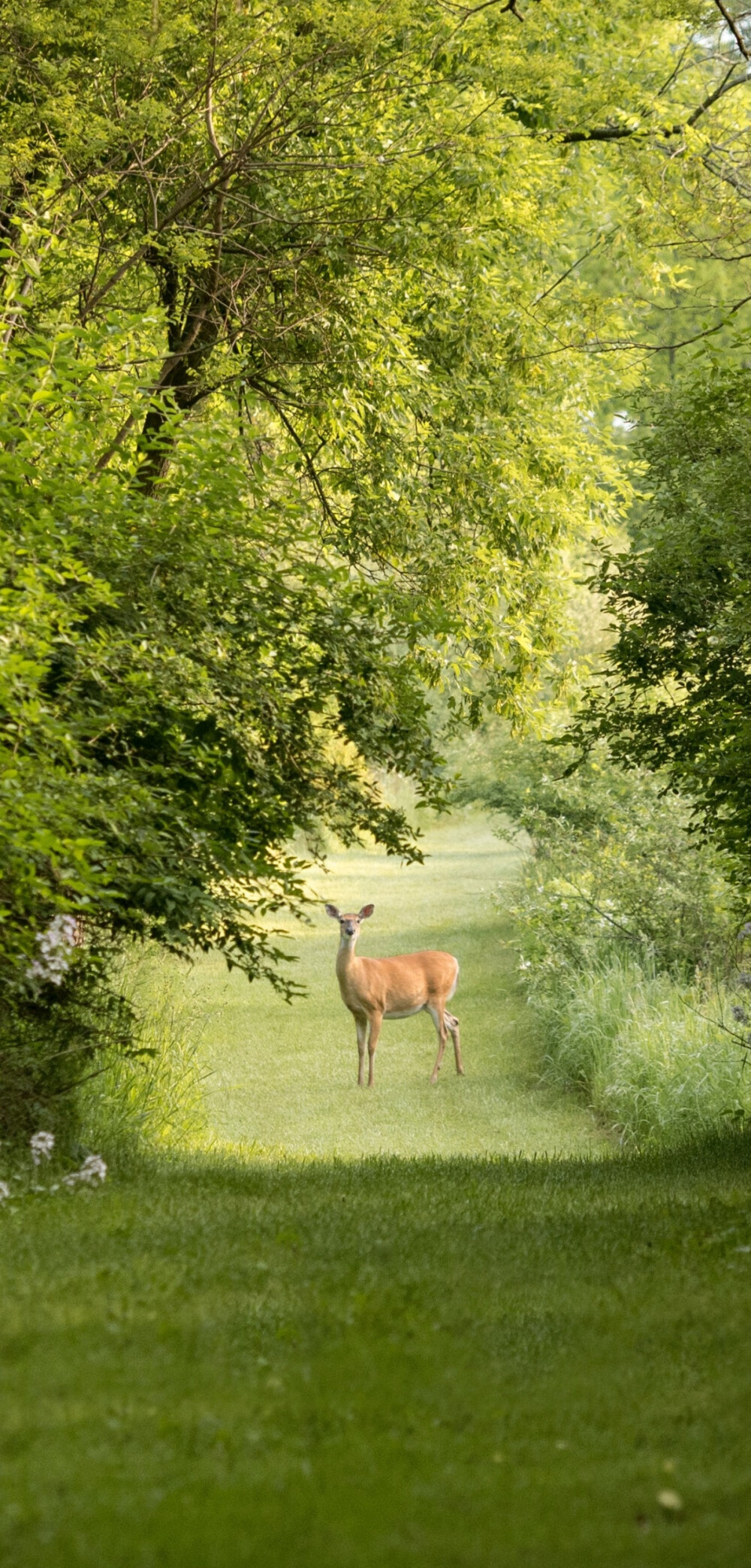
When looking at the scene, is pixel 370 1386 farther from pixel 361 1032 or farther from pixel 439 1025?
pixel 439 1025

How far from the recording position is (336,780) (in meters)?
9.56

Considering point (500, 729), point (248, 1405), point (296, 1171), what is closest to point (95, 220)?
point (296, 1171)

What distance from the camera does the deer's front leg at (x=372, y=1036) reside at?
1745 centimetres

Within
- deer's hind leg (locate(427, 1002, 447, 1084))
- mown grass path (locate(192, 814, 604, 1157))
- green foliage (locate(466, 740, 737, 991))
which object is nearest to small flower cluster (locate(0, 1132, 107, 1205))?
mown grass path (locate(192, 814, 604, 1157))

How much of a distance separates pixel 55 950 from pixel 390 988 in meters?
10.8

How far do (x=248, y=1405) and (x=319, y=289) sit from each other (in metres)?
9.93

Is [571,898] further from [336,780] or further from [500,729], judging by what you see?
[500,729]

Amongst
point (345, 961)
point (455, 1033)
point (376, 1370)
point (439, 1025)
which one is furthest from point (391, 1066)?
point (376, 1370)

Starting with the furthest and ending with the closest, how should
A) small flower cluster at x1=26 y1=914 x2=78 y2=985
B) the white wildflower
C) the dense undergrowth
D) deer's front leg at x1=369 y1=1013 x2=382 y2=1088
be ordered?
deer's front leg at x1=369 y1=1013 x2=382 y2=1088 < the dense undergrowth < the white wildflower < small flower cluster at x1=26 y1=914 x2=78 y2=985

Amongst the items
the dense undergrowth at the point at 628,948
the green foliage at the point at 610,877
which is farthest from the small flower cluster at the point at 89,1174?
the green foliage at the point at 610,877

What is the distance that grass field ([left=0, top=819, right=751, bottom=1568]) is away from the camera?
3676 mm

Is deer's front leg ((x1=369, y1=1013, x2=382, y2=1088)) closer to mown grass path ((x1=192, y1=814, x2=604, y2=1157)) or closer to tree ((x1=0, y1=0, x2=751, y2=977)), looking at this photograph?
mown grass path ((x1=192, y1=814, x2=604, y2=1157))

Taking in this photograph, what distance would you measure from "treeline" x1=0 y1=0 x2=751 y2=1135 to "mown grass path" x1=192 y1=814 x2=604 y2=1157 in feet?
6.20

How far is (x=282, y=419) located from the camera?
13.4 m
